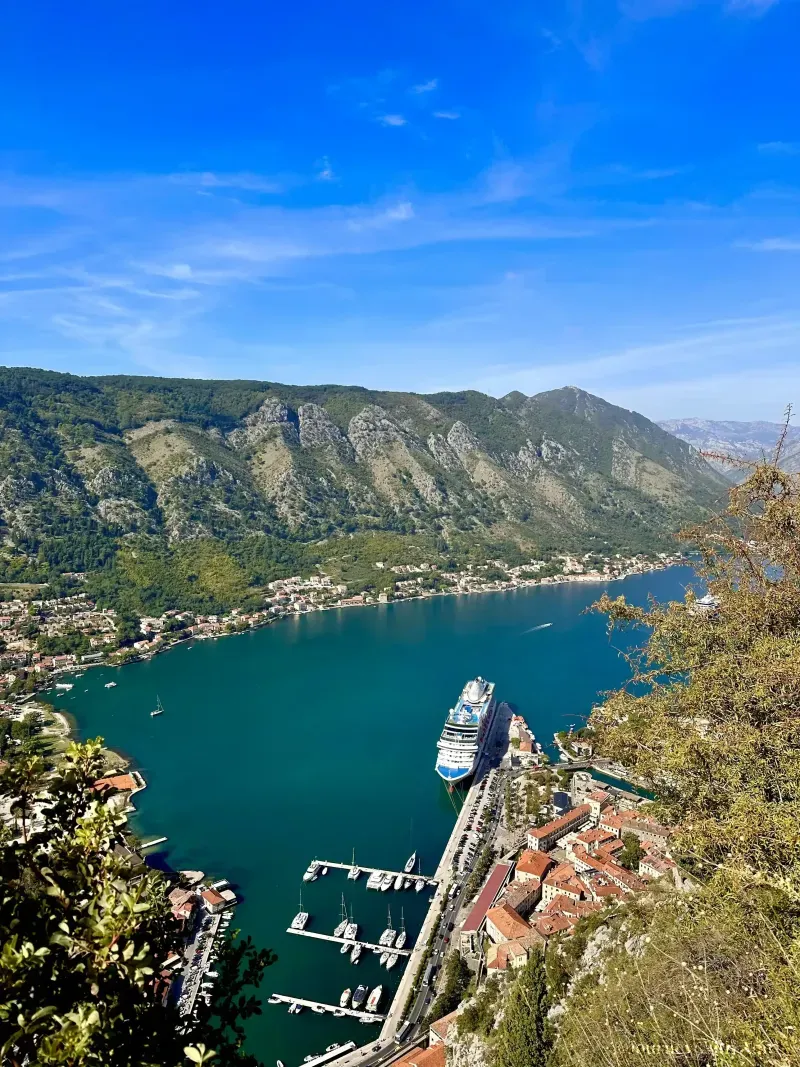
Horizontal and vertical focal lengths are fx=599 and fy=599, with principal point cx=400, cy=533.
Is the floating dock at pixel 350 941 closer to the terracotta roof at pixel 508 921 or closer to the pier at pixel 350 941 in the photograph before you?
the pier at pixel 350 941

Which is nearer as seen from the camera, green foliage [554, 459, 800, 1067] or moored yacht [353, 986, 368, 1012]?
green foliage [554, 459, 800, 1067]

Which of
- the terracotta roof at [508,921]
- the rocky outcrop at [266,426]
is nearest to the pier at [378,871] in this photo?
the terracotta roof at [508,921]

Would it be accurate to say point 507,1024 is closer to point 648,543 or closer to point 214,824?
point 214,824

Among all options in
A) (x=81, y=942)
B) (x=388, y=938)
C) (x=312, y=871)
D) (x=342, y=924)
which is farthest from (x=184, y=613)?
(x=81, y=942)

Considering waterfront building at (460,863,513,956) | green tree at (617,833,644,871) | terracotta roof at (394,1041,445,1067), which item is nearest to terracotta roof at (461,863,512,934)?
waterfront building at (460,863,513,956)

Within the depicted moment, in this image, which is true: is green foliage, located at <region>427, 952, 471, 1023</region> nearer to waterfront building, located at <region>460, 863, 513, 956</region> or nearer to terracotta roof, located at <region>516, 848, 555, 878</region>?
waterfront building, located at <region>460, 863, 513, 956</region>

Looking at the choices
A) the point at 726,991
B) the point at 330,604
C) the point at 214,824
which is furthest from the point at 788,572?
the point at 330,604
